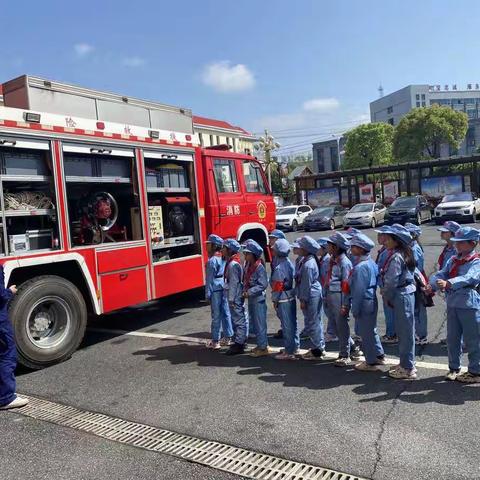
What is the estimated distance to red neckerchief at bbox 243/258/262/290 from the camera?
6.11 metres

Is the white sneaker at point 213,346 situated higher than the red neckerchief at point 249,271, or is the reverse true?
the red neckerchief at point 249,271

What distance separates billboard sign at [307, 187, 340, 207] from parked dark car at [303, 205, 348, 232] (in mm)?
7424

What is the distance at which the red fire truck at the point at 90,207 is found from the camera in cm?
585

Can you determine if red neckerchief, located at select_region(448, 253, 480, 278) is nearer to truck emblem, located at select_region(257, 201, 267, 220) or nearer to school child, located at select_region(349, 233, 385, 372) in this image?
school child, located at select_region(349, 233, 385, 372)

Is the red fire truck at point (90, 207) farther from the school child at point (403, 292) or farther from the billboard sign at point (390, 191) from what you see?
the billboard sign at point (390, 191)

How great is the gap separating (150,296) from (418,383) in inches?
154

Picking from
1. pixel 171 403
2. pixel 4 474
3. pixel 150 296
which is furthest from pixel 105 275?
pixel 4 474

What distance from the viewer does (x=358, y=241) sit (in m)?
5.25

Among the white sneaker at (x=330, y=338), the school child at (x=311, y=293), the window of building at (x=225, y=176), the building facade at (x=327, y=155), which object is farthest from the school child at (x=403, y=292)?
the building facade at (x=327, y=155)

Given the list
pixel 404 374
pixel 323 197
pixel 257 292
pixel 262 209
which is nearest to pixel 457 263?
pixel 404 374

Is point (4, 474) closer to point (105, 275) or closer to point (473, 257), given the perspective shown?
point (105, 275)

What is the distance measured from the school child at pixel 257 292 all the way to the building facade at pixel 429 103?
373 feet

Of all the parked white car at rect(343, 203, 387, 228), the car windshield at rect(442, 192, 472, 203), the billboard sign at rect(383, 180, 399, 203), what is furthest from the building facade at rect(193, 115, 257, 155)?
the car windshield at rect(442, 192, 472, 203)

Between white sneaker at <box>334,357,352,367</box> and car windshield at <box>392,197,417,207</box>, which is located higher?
car windshield at <box>392,197,417,207</box>
